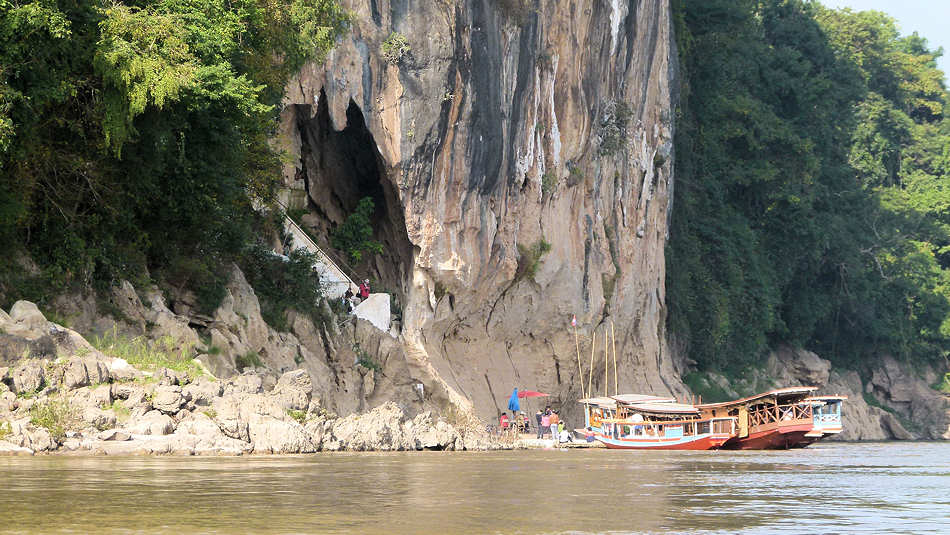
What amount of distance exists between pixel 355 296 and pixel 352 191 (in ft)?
15.6

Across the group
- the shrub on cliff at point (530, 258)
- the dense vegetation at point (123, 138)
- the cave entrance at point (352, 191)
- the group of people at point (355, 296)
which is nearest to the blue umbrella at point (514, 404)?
the shrub on cliff at point (530, 258)

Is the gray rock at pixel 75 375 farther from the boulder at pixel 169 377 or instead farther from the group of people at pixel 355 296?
the group of people at pixel 355 296

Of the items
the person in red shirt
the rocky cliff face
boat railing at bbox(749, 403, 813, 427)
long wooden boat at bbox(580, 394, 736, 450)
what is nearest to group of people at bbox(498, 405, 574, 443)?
the rocky cliff face

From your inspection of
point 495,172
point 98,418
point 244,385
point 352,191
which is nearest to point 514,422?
point 495,172

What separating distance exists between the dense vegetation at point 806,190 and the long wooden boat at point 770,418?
17399 millimetres

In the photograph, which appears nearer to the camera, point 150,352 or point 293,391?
Answer: point 293,391

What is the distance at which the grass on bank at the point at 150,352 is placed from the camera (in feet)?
59.0

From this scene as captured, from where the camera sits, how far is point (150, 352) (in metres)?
18.9

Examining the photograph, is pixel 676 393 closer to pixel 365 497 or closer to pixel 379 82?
pixel 379 82

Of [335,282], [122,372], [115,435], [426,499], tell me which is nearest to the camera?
[426,499]

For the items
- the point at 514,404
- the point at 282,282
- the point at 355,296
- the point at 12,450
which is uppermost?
the point at 355,296

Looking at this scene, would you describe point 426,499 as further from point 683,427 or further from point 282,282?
point 683,427

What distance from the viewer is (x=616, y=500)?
10156mm

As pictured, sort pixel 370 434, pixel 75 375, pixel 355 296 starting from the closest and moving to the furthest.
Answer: pixel 75 375
pixel 370 434
pixel 355 296
